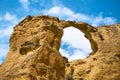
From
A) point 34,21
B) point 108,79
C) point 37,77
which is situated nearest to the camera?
point 37,77

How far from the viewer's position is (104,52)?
30094mm

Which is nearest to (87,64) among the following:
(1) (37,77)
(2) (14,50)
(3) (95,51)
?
(3) (95,51)

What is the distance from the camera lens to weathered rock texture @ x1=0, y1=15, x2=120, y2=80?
16416 millimetres

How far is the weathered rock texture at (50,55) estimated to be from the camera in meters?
16.4

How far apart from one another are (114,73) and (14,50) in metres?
12.2

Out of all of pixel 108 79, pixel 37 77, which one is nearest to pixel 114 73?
pixel 108 79

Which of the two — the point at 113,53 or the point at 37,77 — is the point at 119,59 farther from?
the point at 37,77

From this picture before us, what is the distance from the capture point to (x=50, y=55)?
59.5 ft

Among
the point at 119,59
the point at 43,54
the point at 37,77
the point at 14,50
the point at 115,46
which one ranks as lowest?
the point at 37,77

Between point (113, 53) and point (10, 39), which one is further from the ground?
point (113, 53)

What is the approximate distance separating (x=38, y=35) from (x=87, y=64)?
39.5 ft

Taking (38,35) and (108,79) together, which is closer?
(38,35)

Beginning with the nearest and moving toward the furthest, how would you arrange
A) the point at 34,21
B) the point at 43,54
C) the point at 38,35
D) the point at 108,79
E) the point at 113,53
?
the point at 43,54
the point at 38,35
the point at 34,21
the point at 108,79
the point at 113,53

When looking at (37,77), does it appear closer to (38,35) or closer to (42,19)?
(38,35)
